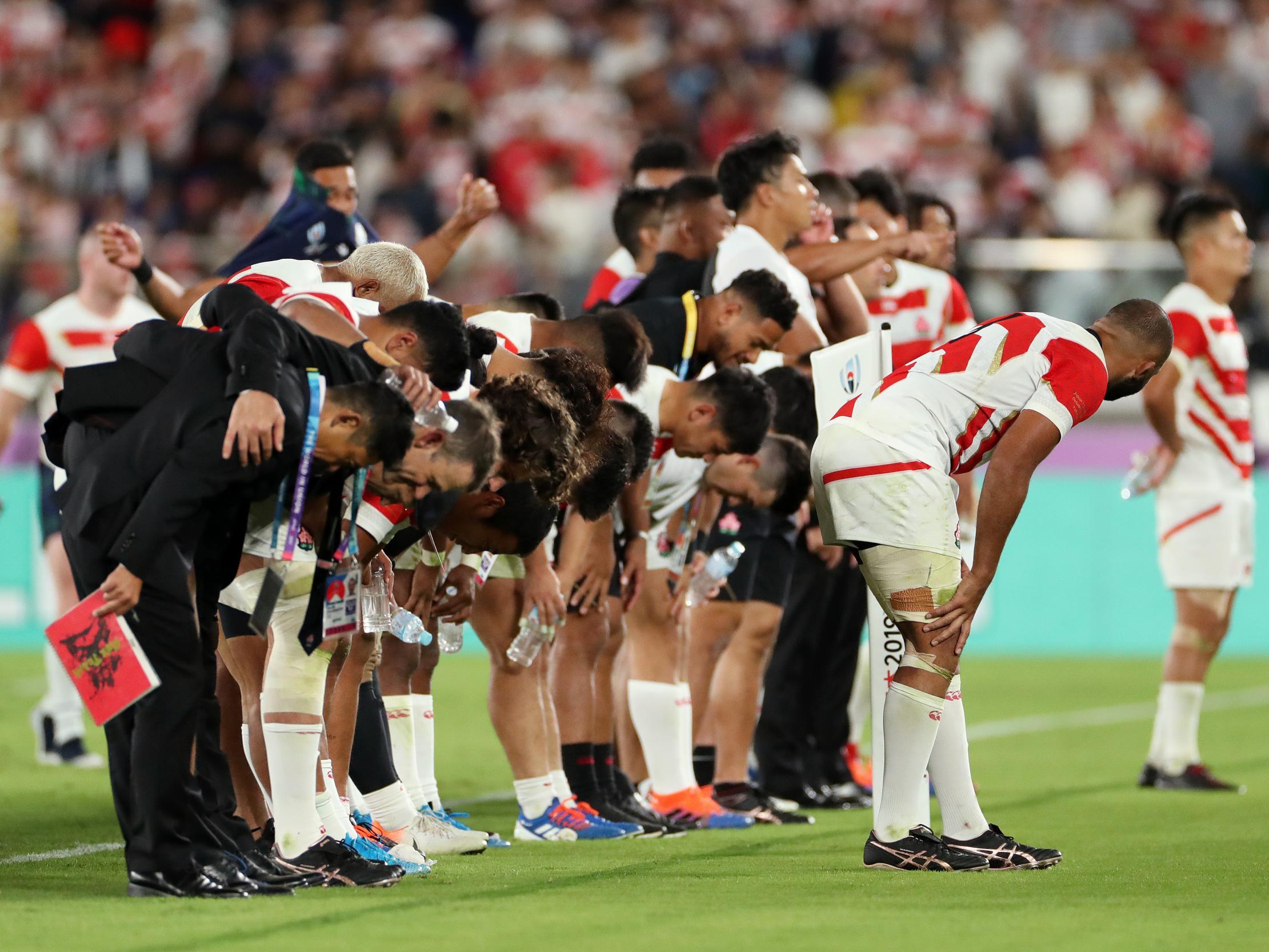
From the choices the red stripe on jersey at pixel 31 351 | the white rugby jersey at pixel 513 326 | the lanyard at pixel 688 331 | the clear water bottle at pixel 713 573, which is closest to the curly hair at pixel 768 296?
the lanyard at pixel 688 331

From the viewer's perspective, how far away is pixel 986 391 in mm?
6340

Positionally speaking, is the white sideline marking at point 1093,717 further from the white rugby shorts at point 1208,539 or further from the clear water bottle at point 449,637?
the clear water bottle at point 449,637

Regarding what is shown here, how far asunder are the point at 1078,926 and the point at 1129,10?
53.3 feet

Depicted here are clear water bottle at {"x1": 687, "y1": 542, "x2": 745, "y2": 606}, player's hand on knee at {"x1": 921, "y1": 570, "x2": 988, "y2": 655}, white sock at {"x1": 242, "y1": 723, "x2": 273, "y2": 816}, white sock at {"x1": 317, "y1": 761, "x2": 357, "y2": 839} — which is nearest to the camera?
white sock at {"x1": 317, "y1": 761, "x2": 357, "y2": 839}

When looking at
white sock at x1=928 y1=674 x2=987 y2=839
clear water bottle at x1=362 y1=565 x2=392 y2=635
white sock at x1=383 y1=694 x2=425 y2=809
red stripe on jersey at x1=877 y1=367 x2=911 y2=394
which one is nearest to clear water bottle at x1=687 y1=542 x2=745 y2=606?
white sock at x1=383 y1=694 x2=425 y2=809

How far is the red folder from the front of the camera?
5.24 metres

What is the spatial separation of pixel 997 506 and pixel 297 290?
2.26 m

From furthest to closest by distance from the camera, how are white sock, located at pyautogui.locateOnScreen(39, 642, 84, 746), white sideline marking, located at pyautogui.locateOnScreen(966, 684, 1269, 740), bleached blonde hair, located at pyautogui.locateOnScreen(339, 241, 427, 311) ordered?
1. white sideline marking, located at pyautogui.locateOnScreen(966, 684, 1269, 740)
2. white sock, located at pyautogui.locateOnScreen(39, 642, 84, 746)
3. bleached blonde hair, located at pyautogui.locateOnScreen(339, 241, 427, 311)

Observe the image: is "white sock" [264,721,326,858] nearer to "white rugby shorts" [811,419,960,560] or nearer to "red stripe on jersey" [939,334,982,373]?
"white rugby shorts" [811,419,960,560]

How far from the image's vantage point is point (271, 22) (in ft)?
68.3

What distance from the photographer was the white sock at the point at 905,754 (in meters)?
6.21

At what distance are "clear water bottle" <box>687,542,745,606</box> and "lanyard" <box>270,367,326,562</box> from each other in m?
2.81

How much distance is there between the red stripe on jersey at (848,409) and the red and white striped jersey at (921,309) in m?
3.42

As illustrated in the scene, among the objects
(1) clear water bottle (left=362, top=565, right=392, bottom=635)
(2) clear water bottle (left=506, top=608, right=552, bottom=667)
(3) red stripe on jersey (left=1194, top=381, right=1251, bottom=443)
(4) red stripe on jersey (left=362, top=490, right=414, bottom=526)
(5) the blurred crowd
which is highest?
(5) the blurred crowd
